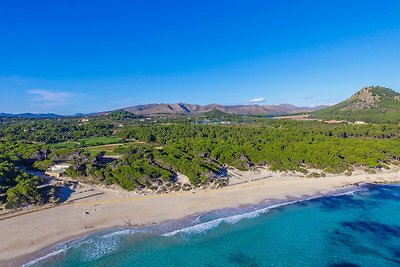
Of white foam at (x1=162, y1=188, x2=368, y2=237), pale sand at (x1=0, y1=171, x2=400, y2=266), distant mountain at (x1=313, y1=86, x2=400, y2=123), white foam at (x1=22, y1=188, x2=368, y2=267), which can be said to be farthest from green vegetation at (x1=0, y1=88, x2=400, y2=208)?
distant mountain at (x1=313, y1=86, x2=400, y2=123)

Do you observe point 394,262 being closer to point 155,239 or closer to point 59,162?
point 155,239

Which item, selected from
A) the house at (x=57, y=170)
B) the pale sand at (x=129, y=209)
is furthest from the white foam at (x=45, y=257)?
the house at (x=57, y=170)

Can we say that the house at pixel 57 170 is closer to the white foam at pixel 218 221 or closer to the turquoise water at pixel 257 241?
the turquoise water at pixel 257 241

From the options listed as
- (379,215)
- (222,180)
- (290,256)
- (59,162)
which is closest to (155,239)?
(290,256)

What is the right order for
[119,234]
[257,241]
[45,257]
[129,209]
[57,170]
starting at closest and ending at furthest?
1. [45,257]
2. [257,241]
3. [119,234]
4. [129,209]
5. [57,170]

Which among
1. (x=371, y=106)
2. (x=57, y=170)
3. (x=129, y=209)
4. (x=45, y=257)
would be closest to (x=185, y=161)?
(x=129, y=209)

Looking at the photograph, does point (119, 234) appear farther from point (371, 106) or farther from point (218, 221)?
point (371, 106)
